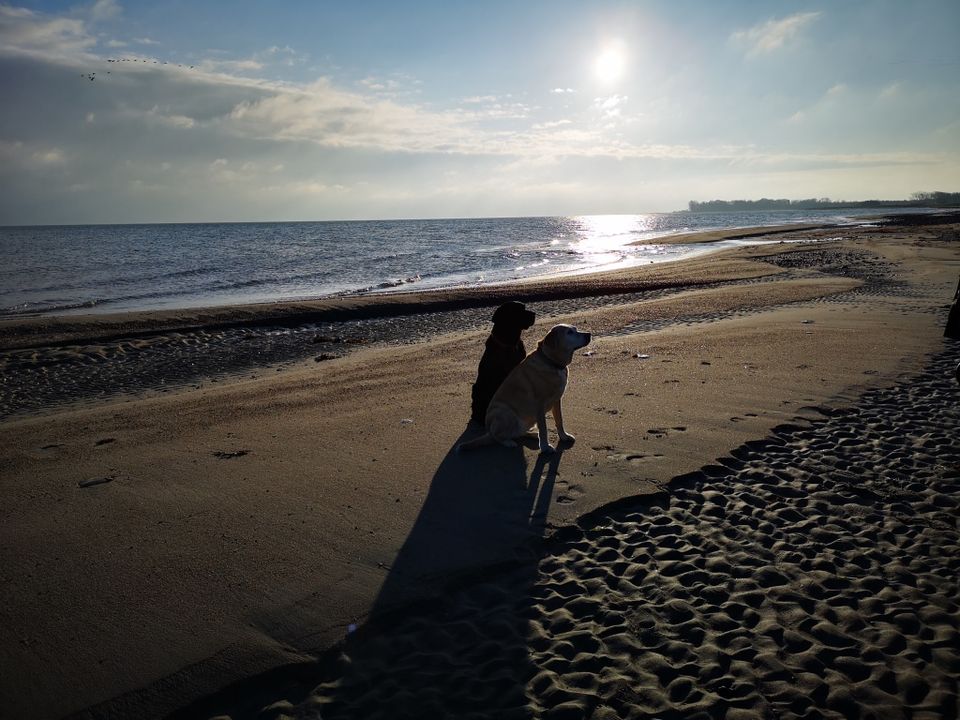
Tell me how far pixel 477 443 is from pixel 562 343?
4.56 ft

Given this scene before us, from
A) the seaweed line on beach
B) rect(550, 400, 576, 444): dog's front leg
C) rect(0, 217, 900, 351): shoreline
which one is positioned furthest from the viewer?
rect(0, 217, 900, 351): shoreline

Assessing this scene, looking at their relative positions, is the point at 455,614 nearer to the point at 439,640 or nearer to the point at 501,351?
the point at 439,640

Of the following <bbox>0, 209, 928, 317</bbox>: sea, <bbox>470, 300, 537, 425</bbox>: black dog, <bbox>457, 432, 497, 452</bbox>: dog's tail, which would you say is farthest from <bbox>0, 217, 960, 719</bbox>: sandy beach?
<bbox>0, 209, 928, 317</bbox>: sea

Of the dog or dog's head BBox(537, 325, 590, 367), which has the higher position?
dog's head BBox(537, 325, 590, 367)

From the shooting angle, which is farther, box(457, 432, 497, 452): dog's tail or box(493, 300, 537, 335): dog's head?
box(493, 300, 537, 335): dog's head

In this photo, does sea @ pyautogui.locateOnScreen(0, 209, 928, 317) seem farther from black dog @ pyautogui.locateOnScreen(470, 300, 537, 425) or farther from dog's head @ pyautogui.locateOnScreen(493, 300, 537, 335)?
dog's head @ pyautogui.locateOnScreen(493, 300, 537, 335)

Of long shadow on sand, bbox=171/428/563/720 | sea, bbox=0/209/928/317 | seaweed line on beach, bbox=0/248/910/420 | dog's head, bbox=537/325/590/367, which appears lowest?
long shadow on sand, bbox=171/428/563/720

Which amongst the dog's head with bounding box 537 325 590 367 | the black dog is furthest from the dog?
the black dog

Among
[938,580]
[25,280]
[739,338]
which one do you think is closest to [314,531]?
[938,580]

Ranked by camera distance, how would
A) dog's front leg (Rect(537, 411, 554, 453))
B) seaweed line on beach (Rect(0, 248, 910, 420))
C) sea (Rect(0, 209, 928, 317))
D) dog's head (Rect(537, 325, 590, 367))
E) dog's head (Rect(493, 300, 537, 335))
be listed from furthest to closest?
sea (Rect(0, 209, 928, 317)) < seaweed line on beach (Rect(0, 248, 910, 420)) < dog's head (Rect(493, 300, 537, 335)) < dog's front leg (Rect(537, 411, 554, 453)) < dog's head (Rect(537, 325, 590, 367))

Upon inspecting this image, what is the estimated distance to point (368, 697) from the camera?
3133 mm

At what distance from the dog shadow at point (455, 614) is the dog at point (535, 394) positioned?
0.77 metres

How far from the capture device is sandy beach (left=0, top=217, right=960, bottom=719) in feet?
10.5

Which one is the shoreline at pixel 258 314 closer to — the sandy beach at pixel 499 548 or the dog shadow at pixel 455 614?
the sandy beach at pixel 499 548
